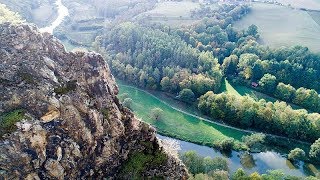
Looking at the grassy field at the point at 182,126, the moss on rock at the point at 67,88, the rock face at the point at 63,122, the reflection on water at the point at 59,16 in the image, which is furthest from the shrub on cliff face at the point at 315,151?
the reflection on water at the point at 59,16

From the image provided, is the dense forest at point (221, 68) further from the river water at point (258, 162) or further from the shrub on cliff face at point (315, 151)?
the river water at point (258, 162)

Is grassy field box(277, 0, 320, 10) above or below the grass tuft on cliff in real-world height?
below

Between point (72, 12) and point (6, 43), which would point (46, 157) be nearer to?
point (6, 43)

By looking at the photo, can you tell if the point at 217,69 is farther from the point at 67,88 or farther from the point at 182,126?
the point at 67,88

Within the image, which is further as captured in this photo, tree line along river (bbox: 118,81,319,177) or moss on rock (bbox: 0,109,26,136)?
tree line along river (bbox: 118,81,319,177)

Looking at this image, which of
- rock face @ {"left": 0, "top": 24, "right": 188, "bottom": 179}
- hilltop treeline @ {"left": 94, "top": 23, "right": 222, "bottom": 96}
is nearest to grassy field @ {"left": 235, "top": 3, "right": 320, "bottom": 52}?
hilltop treeline @ {"left": 94, "top": 23, "right": 222, "bottom": 96}

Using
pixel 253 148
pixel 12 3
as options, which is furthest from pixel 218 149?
pixel 12 3

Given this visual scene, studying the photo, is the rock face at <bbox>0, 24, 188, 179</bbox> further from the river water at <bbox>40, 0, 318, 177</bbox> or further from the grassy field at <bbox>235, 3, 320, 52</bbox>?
the grassy field at <bbox>235, 3, 320, 52</bbox>
